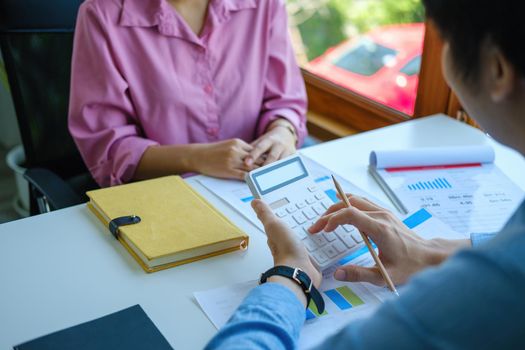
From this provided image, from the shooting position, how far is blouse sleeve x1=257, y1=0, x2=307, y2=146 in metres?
1.60

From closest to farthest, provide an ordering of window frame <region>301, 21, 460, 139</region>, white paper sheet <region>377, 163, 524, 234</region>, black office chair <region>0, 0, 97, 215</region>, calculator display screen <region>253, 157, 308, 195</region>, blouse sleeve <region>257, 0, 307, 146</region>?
calculator display screen <region>253, 157, 308, 195</region>, white paper sheet <region>377, 163, 524, 234</region>, black office chair <region>0, 0, 97, 215</region>, blouse sleeve <region>257, 0, 307, 146</region>, window frame <region>301, 21, 460, 139</region>

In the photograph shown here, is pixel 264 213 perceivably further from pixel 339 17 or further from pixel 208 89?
pixel 339 17

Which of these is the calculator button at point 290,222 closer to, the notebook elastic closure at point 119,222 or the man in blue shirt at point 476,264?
the notebook elastic closure at point 119,222

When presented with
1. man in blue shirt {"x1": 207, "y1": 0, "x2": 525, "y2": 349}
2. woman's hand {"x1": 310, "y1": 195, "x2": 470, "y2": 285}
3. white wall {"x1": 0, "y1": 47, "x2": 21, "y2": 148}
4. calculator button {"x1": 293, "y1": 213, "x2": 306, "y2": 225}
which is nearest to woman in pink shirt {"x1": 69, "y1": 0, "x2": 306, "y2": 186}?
calculator button {"x1": 293, "y1": 213, "x2": 306, "y2": 225}

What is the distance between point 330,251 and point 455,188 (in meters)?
0.42

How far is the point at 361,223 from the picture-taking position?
100 cm

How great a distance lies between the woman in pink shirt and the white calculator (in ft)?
0.65

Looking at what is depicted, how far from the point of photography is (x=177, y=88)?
147 centimetres

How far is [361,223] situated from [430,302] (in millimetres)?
393

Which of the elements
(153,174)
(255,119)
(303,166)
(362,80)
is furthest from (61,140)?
(362,80)

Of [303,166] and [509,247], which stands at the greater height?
[509,247]

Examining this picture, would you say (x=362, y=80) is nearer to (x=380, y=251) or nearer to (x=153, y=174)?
(x=153, y=174)

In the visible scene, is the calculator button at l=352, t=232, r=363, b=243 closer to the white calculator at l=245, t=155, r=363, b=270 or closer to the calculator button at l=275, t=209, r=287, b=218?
the white calculator at l=245, t=155, r=363, b=270

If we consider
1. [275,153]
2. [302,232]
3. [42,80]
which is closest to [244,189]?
[275,153]
